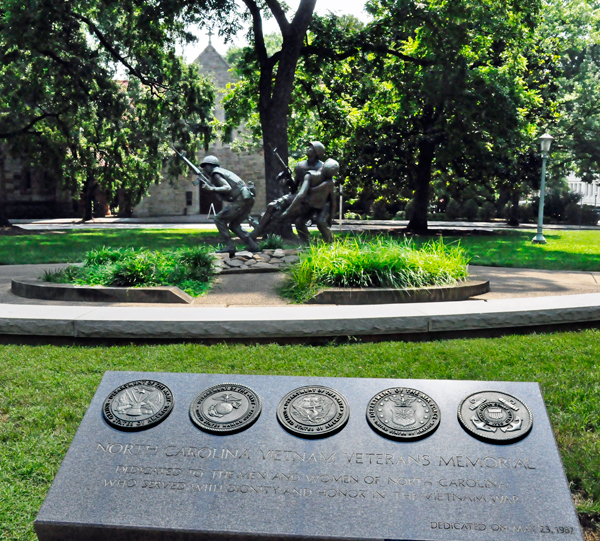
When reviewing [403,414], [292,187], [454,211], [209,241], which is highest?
[292,187]

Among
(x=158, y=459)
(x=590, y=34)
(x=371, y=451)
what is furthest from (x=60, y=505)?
(x=590, y=34)

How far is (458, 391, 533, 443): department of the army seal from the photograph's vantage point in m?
2.99

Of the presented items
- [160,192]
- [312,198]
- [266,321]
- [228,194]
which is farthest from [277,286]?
[160,192]

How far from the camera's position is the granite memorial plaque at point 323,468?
2693 mm

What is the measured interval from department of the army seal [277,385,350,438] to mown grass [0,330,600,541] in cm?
148

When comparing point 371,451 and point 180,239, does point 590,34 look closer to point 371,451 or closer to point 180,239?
point 180,239

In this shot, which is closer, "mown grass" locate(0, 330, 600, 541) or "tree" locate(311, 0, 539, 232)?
"mown grass" locate(0, 330, 600, 541)

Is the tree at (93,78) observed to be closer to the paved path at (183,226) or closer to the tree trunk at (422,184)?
the paved path at (183,226)

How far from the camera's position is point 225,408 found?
322 cm

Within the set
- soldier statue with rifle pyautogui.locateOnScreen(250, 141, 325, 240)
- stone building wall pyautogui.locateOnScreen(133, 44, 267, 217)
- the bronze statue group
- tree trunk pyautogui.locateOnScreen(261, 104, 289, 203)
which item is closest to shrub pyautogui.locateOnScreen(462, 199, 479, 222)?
stone building wall pyautogui.locateOnScreen(133, 44, 267, 217)

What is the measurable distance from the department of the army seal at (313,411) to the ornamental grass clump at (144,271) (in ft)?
17.0

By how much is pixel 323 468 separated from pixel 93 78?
20352 millimetres

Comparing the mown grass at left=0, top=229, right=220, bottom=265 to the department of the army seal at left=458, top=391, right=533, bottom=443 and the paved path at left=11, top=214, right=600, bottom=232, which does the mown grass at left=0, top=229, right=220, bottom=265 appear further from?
the department of the army seal at left=458, top=391, right=533, bottom=443

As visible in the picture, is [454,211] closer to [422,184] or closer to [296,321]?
[422,184]
